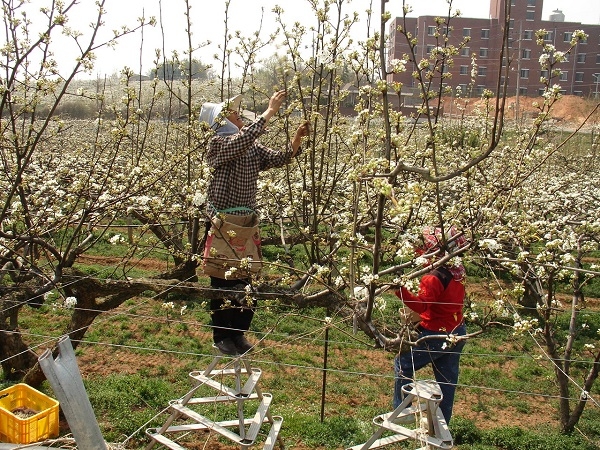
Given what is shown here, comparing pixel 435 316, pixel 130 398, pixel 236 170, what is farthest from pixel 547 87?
pixel 130 398

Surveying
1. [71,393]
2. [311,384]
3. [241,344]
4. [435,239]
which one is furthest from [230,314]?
[311,384]

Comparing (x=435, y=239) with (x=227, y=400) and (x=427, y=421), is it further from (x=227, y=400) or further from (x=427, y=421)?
(x=227, y=400)

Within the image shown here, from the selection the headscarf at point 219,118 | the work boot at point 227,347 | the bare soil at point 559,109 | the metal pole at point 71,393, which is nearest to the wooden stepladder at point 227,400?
the work boot at point 227,347

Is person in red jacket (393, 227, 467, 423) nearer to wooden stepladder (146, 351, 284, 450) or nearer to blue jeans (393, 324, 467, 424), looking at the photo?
blue jeans (393, 324, 467, 424)

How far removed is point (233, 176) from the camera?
151 inches

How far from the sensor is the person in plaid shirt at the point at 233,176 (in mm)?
3748

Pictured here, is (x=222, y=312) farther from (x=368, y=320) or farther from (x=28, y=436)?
(x=28, y=436)

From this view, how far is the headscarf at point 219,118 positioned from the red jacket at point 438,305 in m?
1.51

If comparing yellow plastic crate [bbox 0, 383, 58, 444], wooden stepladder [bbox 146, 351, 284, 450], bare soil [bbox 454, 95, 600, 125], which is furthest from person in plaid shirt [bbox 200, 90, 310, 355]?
bare soil [bbox 454, 95, 600, 125]

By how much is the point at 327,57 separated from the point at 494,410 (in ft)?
12.0

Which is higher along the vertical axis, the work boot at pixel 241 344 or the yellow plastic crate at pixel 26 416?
the work boot at pixel 241 344

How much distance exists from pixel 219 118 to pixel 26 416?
257 centimetres

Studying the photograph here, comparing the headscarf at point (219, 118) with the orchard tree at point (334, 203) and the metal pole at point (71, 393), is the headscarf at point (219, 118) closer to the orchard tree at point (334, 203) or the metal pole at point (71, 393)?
the orchard tree at point (334, 203)

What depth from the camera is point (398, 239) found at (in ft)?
12.3
